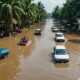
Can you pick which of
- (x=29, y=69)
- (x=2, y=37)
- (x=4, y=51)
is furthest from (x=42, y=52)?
(x=2, y=37)

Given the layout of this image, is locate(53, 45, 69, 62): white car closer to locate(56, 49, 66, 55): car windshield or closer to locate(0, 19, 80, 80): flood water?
locate(56, 49, 66, 55): car windshield

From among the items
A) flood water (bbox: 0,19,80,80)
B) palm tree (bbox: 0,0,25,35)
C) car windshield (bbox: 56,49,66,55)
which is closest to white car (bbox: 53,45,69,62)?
car windshield (bbox: 56,49,66,55)

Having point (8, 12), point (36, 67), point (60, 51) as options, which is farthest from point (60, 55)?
point (8, 12)

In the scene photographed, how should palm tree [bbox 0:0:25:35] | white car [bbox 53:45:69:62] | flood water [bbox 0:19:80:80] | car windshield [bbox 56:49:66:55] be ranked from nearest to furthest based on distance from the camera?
flood water [bbox 0:19:80:80] < white car [bbox 53:45:69:62] < car windshield [bbox 56:49:66:55] < palm tree [bbox 0:0:25:35]

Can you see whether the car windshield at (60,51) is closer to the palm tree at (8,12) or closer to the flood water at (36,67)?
the flood water at (36,67)

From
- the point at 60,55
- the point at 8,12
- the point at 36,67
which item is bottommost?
the point at 36,67

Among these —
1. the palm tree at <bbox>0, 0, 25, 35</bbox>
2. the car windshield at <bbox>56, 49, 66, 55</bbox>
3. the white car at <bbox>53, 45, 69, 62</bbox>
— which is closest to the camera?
the white car at <bbox>53, 45, 69, 62</bbox>

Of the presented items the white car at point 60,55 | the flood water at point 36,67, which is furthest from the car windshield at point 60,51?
the flood water at point 36,67

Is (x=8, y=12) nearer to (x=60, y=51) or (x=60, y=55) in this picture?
(x=60, y=51)
